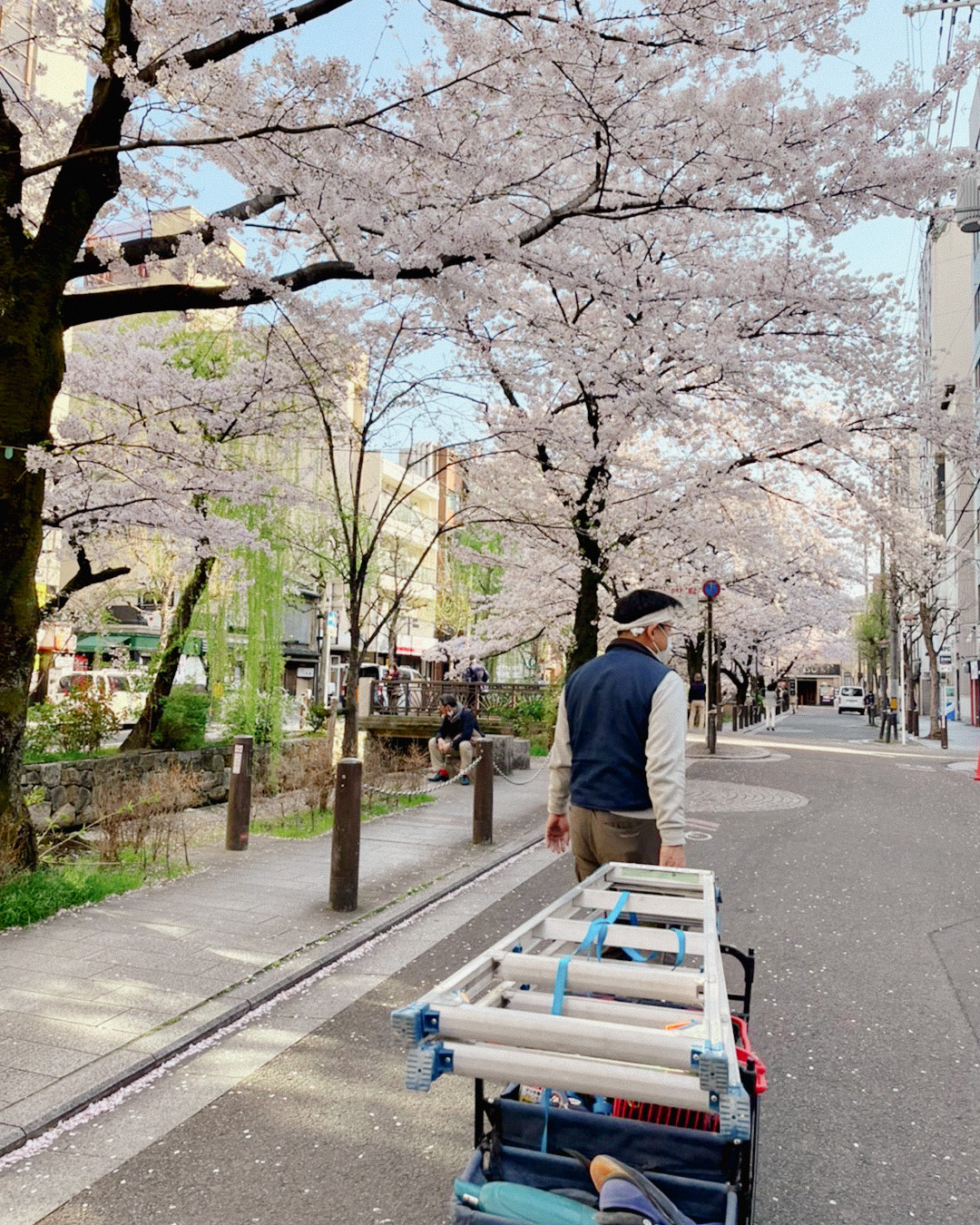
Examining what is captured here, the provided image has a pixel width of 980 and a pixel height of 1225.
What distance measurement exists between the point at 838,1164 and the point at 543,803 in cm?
1051

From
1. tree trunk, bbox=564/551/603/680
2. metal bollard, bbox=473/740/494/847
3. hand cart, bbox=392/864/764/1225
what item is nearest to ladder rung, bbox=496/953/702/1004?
hand cart, bbox=392/864/764/1225

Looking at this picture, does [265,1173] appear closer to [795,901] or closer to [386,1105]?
[386,1105]

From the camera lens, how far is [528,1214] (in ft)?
6.80

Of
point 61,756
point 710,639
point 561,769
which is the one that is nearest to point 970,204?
point 710,639

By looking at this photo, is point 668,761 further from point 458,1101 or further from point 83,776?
point 83,776

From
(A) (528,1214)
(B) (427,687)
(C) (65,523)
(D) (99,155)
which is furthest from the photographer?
(B) (427,687)

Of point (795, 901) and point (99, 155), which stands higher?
point (99, 155)

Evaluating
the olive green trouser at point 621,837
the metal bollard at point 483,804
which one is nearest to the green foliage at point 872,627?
the metal bollard at point 483,804

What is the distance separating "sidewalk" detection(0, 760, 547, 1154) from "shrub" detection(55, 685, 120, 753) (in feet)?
13.3

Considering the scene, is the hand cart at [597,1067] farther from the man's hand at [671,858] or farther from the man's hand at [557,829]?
the man's hand at [557,829]

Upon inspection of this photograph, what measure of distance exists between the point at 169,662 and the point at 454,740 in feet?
16.3

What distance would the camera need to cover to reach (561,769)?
443cm

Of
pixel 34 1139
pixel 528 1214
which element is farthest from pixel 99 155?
pixel 528 1214

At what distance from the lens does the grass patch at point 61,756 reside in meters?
11.3
